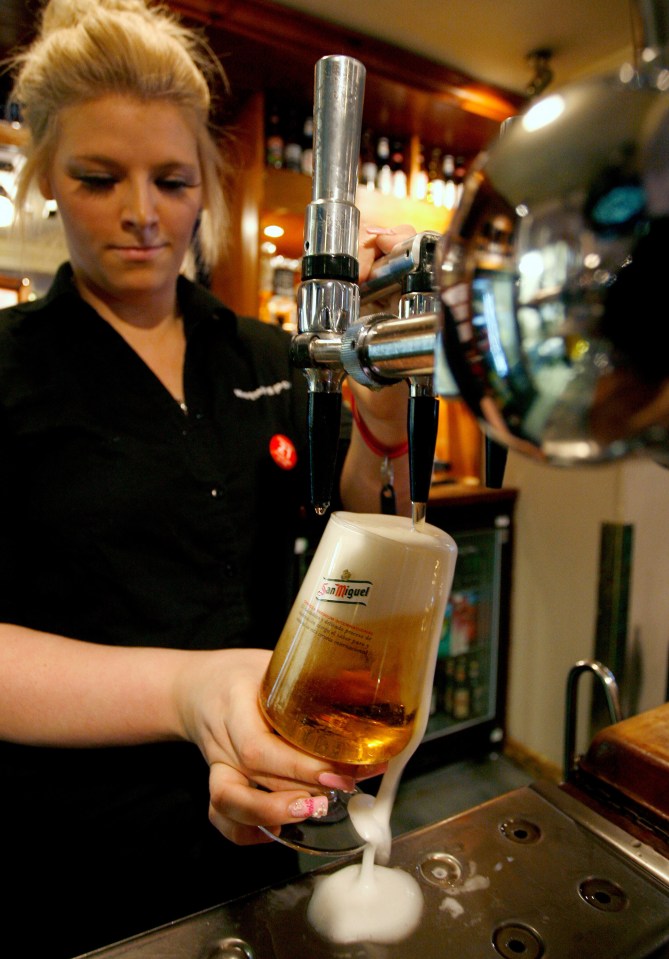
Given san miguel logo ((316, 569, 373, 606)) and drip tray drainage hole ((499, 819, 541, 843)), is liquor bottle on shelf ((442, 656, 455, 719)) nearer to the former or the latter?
drip tray drainage hole ((499, 819, 541, 843))

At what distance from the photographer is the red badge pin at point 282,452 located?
1.04 meters

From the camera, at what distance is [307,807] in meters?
0.49

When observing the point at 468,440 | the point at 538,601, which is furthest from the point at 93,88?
the point at 538,601

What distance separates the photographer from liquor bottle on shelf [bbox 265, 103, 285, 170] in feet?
7.88

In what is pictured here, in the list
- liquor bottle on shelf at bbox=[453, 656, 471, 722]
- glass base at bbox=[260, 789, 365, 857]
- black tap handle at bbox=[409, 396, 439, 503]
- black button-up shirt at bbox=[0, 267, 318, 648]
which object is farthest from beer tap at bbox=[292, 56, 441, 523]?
liquor bottle on shelf at bbox=[453, 656, 471, 722]

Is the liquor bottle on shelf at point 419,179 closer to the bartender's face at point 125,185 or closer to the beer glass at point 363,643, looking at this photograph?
the bartender's face at point 125,185

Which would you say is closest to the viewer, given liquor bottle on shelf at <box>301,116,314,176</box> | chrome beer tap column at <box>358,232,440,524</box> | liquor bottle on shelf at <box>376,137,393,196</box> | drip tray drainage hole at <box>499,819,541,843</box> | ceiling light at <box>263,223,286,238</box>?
chrome beer tap column at <box>358,232,440,524</box>

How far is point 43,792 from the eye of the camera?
0.84m

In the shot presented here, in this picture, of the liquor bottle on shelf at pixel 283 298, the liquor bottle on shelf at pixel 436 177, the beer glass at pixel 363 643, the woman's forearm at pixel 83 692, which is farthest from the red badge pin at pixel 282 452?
the liquor bottle on shelf at pixel 436 177

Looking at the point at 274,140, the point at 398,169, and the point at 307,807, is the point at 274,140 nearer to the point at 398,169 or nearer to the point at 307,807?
the point at 398,169

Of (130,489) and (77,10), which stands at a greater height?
(77,10)

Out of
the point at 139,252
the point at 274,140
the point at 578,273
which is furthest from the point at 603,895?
the point at 274,140

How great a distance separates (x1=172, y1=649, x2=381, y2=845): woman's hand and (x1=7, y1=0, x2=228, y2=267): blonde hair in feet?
2.60

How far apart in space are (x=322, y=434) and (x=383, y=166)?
2565 millimetres
